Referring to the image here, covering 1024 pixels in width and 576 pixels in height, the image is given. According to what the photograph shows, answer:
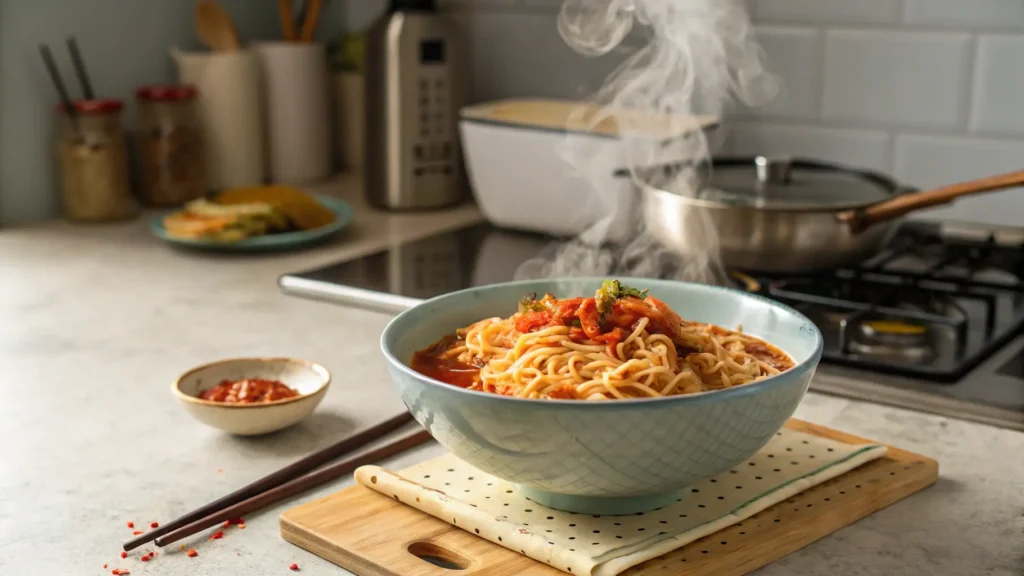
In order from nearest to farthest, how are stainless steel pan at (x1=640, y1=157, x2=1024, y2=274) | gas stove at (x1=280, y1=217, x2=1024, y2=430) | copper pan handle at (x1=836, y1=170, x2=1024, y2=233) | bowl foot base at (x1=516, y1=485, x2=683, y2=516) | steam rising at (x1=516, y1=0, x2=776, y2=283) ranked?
bowl foot base at (x1=516, y1=485, x2=683, y2=516) < gas stove at (x1=280, y1=217, x2=1024, y2=430) < copper pan handle at (x1=836, y1=170, x2=1024, y2=233) < stainless steel pan at (x1=640, y1=157, x2=1024, y2=274) < steam rising at (x1=516, y1=0, x2=776, y2=283)

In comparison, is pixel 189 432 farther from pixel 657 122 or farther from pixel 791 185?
pixel 657 122

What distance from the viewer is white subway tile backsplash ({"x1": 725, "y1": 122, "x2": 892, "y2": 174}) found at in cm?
200

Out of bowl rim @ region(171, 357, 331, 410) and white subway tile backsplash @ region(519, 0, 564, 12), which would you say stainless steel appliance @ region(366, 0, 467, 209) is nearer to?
white subway tile backsplash @ region(519, 0, 564, 12)

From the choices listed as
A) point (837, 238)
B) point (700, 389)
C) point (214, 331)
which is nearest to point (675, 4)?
point (837, 238)

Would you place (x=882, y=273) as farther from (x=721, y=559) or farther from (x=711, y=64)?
(x=721, y=559)

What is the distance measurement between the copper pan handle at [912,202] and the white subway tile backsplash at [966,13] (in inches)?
19.1

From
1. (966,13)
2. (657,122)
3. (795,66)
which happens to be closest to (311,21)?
(657,122)

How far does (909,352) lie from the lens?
133cm

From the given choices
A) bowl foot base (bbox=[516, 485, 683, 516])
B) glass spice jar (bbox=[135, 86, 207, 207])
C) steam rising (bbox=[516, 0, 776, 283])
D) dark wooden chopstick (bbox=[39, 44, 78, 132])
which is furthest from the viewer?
glass spice jar (bbox=[135, 86, 207, 207])

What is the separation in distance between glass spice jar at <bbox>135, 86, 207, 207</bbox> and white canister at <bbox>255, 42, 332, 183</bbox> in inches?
8.7

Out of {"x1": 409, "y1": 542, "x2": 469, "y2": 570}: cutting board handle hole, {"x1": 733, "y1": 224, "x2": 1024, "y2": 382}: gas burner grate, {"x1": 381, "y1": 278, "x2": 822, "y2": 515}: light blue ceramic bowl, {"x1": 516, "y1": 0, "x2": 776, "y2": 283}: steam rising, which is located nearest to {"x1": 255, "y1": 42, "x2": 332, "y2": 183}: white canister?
{"x1": 516, "y1": 0, "x2": 776, "y2": 283}: steam rising

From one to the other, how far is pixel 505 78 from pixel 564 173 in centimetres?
56

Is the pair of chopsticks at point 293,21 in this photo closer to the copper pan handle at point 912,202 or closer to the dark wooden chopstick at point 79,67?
the dark wooden chopstick at point 79,67

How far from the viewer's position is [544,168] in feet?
6.36
